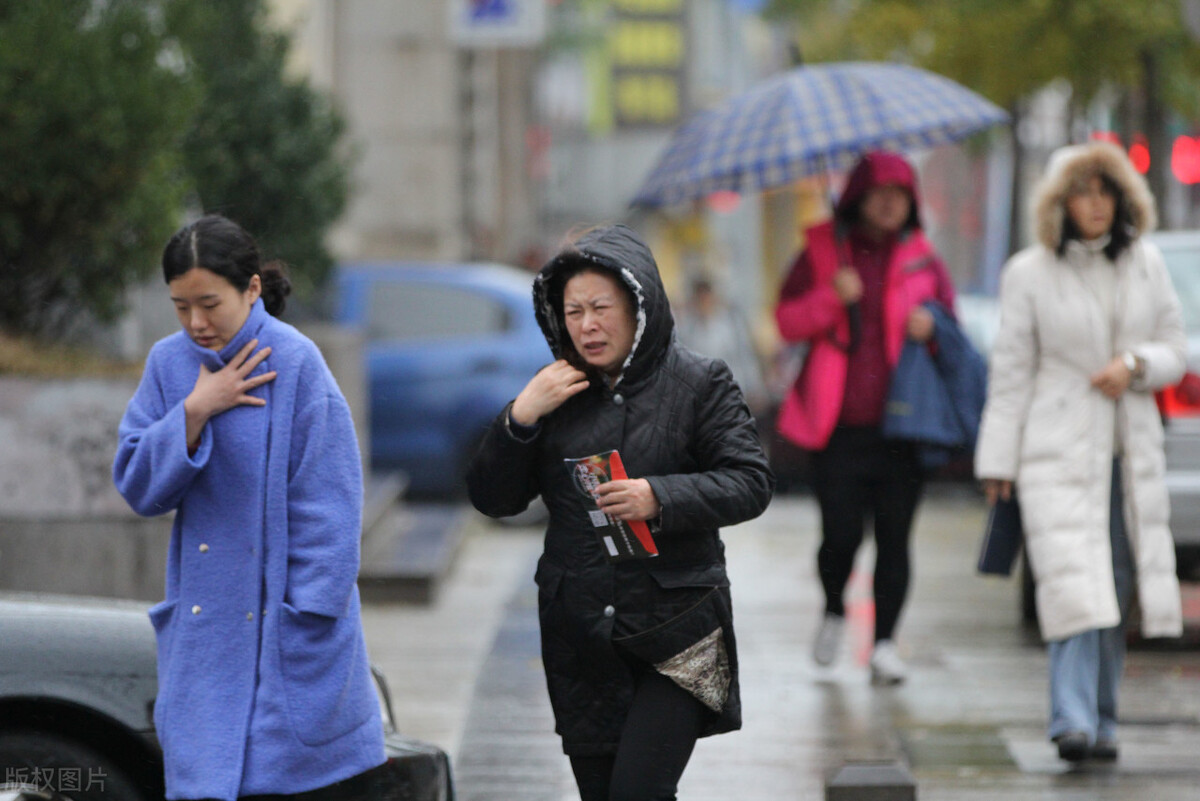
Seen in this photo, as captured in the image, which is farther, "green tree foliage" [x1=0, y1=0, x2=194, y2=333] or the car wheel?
"green tree foliage" [x1=0, y1=0, x2=194, y2=333]

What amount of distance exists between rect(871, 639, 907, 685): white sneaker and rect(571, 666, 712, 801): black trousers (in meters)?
3.14

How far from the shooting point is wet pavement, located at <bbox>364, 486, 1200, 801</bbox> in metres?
5.51

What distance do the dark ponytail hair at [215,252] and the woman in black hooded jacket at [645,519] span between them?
62 cm

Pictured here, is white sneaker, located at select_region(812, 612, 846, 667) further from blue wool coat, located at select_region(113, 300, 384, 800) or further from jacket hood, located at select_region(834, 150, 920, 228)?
blue wool coat, located at select_region(113, 300, 384, 800)

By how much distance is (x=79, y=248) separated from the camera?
8.06 meters

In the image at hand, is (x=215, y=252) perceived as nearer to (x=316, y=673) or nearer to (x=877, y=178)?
(x=316, y=673)

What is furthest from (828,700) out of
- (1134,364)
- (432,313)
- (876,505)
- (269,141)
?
(269,141)

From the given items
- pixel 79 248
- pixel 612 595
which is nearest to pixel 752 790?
pixel 612 595

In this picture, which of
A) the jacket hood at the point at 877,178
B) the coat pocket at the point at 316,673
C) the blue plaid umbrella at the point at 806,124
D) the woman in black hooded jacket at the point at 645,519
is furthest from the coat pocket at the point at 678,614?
the blue plaid umbrella at the point at 806,124

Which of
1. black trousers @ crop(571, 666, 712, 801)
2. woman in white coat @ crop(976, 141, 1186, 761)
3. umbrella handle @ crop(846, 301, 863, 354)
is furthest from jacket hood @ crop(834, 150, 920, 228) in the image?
black trousers @ crop(571, 666, 712, 801)

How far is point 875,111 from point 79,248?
12.0 ft

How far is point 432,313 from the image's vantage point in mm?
12352

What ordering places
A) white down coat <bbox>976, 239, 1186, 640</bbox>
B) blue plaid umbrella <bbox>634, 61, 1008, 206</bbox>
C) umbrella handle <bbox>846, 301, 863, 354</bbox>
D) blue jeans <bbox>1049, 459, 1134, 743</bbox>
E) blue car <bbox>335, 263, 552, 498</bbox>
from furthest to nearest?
blue car <bbox>335, 263, 552, 498</bbox> → blue plaid umbrella <bbox>634, 61, 1008, 206</bbox> → umbrella handle <bbox>846, 301, 863, 354</bbox> → white down coat <bbox>976, 239, 1186, 640</bbox> → blue jeans <bbox>1049, 459, 1134, 743</bbox>

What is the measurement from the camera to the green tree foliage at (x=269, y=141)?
11789 mm
